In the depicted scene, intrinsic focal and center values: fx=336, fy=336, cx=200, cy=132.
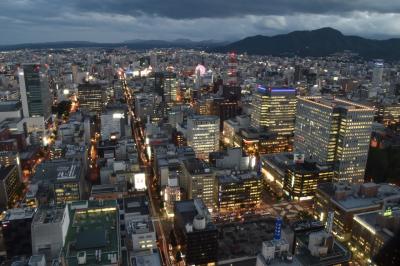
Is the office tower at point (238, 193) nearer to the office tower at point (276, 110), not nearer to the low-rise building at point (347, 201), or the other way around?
the low-rise building at point (347, 201)

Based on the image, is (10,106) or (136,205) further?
(10,106)

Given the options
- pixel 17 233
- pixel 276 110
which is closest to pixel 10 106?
pixel 17 233

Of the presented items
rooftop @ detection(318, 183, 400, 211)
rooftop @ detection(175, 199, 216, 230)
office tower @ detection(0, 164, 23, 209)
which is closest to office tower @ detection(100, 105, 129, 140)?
office tower @ detection(0, 164, 23, 209)

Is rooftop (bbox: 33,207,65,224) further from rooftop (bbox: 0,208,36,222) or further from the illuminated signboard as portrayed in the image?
the illuminated signboard

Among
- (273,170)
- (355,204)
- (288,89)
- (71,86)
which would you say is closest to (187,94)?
(71,86)

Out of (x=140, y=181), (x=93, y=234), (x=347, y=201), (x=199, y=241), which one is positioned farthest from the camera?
(x=140, y=181)

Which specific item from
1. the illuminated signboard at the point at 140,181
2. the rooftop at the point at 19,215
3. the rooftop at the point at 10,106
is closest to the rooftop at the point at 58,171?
the illuminated signboard at the point at 140,181

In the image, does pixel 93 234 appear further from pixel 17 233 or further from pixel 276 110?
pixel 276 110

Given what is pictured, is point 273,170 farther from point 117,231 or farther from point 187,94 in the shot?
point 187,94
